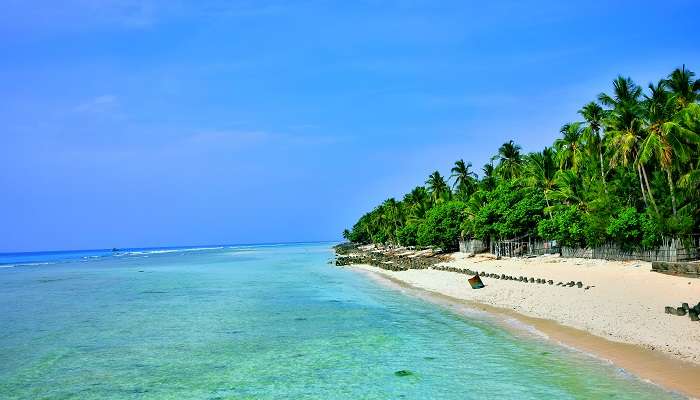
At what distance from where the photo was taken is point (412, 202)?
9562 centimetres

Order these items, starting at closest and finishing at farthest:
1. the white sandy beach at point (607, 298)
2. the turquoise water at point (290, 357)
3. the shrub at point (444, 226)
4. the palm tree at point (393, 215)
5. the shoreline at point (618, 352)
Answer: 1. the shoreline at point (618, 352)
2. the turquoise water at point (290, 357)
3. the white sandy beach at point (607, 298)
4. the shrub at point (444, 226)
5. the palm tree at point (393, 215)

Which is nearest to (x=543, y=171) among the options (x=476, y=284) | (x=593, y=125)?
(x=593, y=125)

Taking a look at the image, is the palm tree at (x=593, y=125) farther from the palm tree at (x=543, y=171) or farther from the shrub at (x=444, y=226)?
the shrub at (x=444, y=226)

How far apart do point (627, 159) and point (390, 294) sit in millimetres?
19851

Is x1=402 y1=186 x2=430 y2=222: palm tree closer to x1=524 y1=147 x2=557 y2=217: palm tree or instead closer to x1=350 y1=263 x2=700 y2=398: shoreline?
x1=524 y1=147 x2=557 y2=217: palm tree

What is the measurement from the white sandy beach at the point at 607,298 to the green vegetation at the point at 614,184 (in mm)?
3086

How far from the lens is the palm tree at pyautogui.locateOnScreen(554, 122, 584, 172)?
173ft

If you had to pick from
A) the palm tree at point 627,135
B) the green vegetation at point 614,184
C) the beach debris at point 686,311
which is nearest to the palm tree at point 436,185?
the green vegetation at point 614,184

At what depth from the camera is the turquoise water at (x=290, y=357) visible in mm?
12867

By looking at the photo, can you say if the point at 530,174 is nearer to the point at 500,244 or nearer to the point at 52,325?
the point at 500,244

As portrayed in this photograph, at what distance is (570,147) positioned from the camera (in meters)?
55.2

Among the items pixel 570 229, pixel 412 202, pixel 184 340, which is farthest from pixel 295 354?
pixel 412 202

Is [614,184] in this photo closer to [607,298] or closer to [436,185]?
[607,298]

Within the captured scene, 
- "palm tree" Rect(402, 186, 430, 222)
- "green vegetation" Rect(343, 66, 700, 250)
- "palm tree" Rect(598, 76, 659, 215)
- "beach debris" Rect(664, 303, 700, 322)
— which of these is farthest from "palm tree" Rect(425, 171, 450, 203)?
"beach debris" Rect(664, 303, 700, 322)
